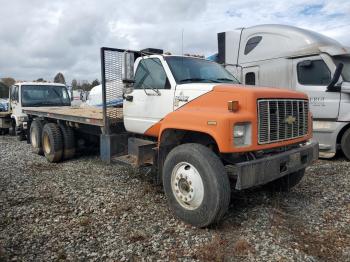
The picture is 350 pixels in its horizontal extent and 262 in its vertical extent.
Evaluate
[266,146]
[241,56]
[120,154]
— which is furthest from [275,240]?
[241,56]

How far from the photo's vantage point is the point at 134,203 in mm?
5602

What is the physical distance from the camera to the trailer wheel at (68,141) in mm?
8977

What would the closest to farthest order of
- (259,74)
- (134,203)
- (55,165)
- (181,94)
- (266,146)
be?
(266,146)
(181,94)
(134,203)
(55,165)
(259,74)

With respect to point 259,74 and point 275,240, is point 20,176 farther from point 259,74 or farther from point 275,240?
point 259,74

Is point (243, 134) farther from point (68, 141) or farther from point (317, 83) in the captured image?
point (68, 141)

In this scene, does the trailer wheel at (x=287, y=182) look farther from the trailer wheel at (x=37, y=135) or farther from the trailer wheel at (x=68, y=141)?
the trailer wheel at (x=37, y=135)

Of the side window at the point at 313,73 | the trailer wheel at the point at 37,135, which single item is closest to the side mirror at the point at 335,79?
the side window at the point at 313,73

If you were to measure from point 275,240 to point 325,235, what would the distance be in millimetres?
686

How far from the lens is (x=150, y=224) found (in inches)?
189

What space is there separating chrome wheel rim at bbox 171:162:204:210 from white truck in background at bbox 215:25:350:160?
3475 millimetres

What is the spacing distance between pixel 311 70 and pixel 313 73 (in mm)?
Answer: 89

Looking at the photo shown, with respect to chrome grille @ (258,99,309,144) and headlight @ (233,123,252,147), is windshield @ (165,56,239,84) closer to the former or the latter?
chrome grille @ (258,99,309,144)

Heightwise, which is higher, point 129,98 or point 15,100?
point 15,100

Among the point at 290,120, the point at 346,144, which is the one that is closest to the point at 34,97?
the point at 346,144
